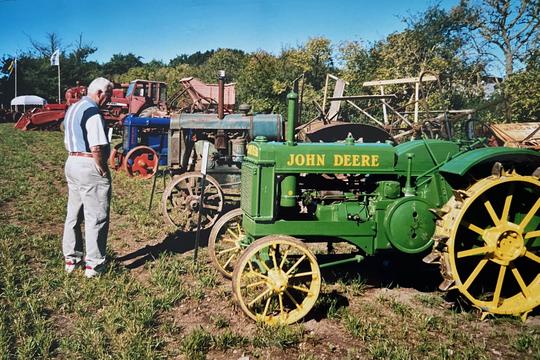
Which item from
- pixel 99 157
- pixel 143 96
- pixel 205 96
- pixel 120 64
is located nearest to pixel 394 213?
pixel 99 157

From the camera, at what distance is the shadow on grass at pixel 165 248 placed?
482 centimetres

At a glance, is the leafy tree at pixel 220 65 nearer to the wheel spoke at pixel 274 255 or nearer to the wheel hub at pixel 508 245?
the wheel spoke at pixel 274 255

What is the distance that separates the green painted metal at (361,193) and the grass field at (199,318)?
56 cm

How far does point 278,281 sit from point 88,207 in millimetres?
2048

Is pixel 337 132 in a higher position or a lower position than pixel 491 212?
higher

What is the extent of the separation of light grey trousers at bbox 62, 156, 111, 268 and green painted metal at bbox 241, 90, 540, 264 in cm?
141

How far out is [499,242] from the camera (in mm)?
3436

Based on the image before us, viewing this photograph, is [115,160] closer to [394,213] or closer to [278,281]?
[278,281]

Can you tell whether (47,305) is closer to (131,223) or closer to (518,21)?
(131,223)

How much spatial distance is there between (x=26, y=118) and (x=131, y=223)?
61.5 feet

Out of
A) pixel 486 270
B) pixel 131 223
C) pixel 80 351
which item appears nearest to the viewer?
pixel 80 351

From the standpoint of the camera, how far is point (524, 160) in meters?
3.54

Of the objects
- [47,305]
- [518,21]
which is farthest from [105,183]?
[518,21]

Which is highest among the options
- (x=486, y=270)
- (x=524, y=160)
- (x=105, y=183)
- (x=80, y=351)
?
(x=524, y=160)
